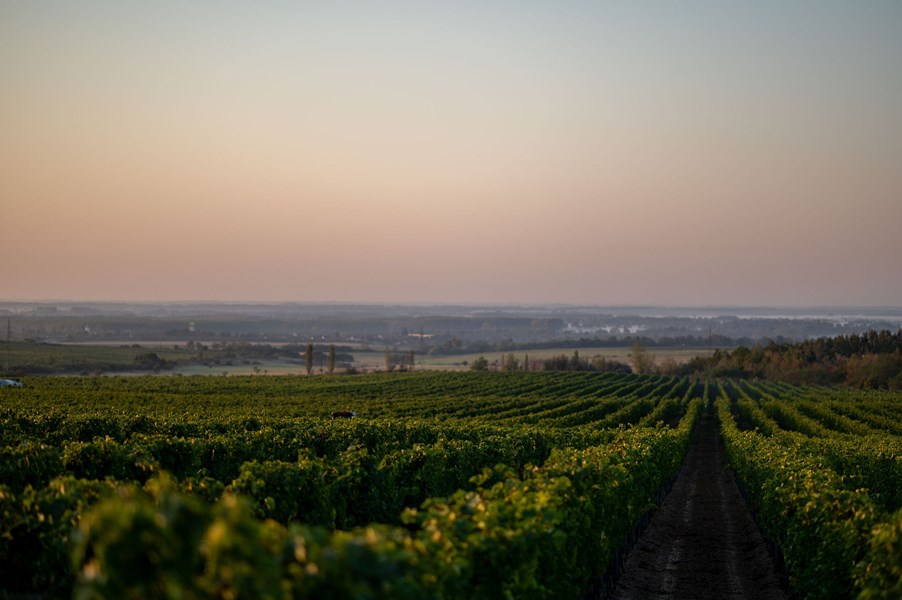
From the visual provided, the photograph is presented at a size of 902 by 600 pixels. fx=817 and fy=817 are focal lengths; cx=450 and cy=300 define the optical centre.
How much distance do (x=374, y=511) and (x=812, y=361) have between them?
139m

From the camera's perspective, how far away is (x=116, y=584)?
401cm

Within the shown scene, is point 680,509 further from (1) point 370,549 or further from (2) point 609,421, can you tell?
(1) point 370,549

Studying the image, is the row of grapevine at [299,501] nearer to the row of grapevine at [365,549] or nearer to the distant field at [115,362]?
the row of grapevine at [365,549]

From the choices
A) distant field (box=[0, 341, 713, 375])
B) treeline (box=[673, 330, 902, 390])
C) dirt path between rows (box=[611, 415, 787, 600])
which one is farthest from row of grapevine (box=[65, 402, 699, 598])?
treeline (box=[673, 330, 902, 390])

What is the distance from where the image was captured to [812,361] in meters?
138

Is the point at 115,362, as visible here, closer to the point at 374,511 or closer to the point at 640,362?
the point at 640,362

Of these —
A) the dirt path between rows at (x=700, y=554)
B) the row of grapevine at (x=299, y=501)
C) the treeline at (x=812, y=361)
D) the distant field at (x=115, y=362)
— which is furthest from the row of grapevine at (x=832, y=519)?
the distant field at (x=115, y=362)

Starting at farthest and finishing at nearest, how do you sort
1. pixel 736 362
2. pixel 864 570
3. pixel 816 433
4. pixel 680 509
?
1. pixel 736 362
2. pixel 816 433
3. pixel 680 509
4. pixel 864 570

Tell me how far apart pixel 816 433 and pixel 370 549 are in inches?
1610

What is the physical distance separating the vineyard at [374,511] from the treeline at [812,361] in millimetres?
101158

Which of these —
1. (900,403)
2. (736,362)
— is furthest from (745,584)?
(736,362)

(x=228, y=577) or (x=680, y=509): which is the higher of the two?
(x=228, y=577)

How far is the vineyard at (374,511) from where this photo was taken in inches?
163

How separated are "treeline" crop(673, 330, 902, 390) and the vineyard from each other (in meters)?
101
